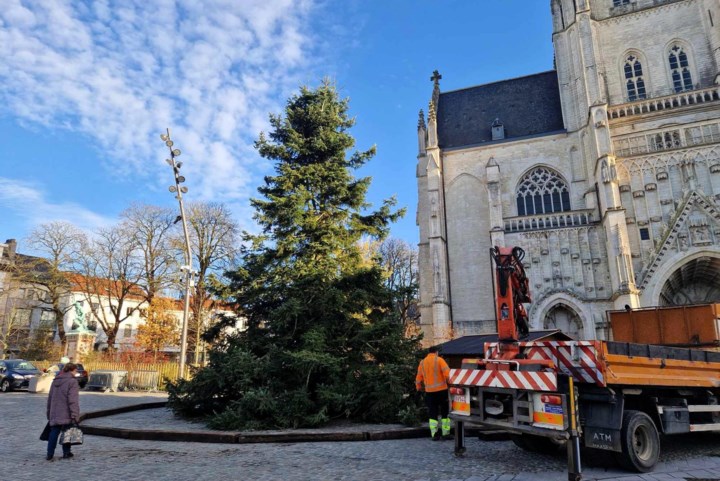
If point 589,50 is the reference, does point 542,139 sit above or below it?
below

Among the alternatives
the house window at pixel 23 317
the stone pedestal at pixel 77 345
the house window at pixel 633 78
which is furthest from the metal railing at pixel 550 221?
the house window at pixel 23 317

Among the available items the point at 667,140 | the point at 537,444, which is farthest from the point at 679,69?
the point at 537,444

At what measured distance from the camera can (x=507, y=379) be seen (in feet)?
20.7

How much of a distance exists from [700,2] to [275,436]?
38961 millimetres

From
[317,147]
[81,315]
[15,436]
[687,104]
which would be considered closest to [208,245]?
[81,315]

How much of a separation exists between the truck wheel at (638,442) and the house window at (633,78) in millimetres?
31861

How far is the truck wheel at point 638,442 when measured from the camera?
20.2 feet

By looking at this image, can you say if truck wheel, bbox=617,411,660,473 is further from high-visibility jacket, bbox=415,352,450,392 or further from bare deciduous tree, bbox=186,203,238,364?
bare deciduous tree, bbox=186,203,238,364

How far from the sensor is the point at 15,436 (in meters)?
9.32

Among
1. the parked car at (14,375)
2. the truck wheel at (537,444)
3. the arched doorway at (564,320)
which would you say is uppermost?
the arched doorway at (564,320)

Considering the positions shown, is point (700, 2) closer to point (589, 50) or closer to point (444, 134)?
point (589, 50)

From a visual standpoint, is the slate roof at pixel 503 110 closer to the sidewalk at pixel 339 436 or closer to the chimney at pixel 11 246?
the sidewalk at pixel 339 436

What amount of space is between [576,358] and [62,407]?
7911mm

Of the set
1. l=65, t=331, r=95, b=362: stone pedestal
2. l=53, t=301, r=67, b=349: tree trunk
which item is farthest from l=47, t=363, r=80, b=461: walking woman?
l=53, t=301, r=67, b=349: tree trunk
